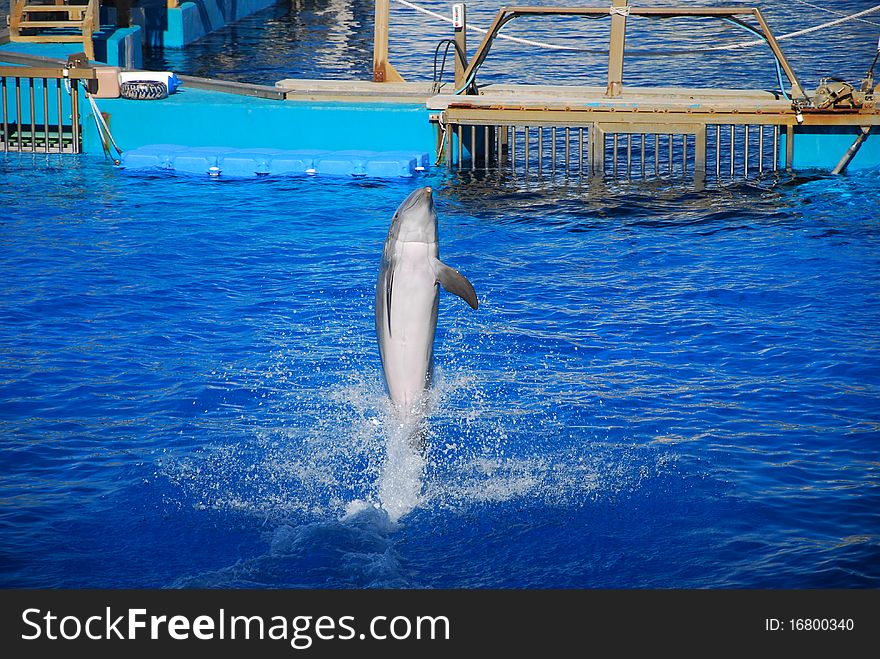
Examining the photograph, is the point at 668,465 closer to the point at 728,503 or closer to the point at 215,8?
the point at 728,503

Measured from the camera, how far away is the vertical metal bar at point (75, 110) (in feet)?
60.8

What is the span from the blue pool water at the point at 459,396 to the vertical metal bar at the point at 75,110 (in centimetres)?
267

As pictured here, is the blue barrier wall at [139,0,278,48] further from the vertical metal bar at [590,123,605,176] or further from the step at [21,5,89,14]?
the vertical metal bar at [590,123,605,176]

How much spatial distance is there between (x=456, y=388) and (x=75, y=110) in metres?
11.2

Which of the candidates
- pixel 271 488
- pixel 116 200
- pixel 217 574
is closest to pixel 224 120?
pixel 116 200

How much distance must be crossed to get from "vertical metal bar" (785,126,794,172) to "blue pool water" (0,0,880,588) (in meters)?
0.64

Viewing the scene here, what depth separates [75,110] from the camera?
18547 millimetres

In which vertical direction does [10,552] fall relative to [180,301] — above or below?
below

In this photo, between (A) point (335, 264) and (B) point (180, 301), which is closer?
(B) point (180, 301)

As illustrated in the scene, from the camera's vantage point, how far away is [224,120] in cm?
1856

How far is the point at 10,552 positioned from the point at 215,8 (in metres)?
28.7

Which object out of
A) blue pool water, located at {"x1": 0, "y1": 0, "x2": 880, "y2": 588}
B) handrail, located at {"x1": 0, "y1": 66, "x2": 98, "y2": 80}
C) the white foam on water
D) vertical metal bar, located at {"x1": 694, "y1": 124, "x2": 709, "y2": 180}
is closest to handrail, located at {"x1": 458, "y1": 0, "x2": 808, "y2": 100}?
vertical metal bar, located at {"x1": 694, "y1": 124, "x2": 709, "y2": 180}

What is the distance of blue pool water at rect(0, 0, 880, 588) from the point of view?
23.9 ft

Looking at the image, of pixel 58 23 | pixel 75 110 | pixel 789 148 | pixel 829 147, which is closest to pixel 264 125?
pixel 75 110
